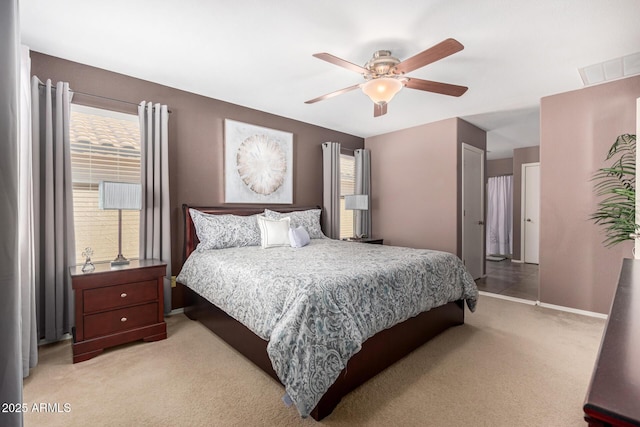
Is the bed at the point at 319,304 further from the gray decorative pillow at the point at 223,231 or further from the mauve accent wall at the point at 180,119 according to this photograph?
the mauve accent wall at the point at 180,119

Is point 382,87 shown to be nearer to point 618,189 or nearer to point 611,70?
point 611,70

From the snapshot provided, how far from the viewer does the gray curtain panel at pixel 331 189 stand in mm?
4812

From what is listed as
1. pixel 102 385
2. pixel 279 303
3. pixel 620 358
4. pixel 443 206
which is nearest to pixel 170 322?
pixel 102 385

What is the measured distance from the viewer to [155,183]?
3.12 meters

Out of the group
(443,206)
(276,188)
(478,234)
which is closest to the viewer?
(276,188)

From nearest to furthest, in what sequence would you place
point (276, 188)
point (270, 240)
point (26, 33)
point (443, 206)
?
point (26, 33) < point (270, 240) < point (276, 188) < point (443, 206)

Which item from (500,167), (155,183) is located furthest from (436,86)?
(500,167)

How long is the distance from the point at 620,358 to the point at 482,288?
4349mm

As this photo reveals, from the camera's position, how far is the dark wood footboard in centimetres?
186

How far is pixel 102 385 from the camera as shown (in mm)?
2014

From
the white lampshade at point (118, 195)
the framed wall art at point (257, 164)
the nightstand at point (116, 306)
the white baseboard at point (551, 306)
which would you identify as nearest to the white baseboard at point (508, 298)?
the white baseboard at point (551, 306)

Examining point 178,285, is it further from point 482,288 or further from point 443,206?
point 482,288

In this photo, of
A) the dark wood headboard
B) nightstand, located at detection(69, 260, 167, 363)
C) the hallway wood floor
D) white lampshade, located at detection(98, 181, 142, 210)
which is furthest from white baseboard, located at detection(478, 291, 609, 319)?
white lampshade, located at detection(98, 181, 142, 210)

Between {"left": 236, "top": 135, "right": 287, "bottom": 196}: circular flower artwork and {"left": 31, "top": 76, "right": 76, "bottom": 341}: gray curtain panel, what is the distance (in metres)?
1.72
